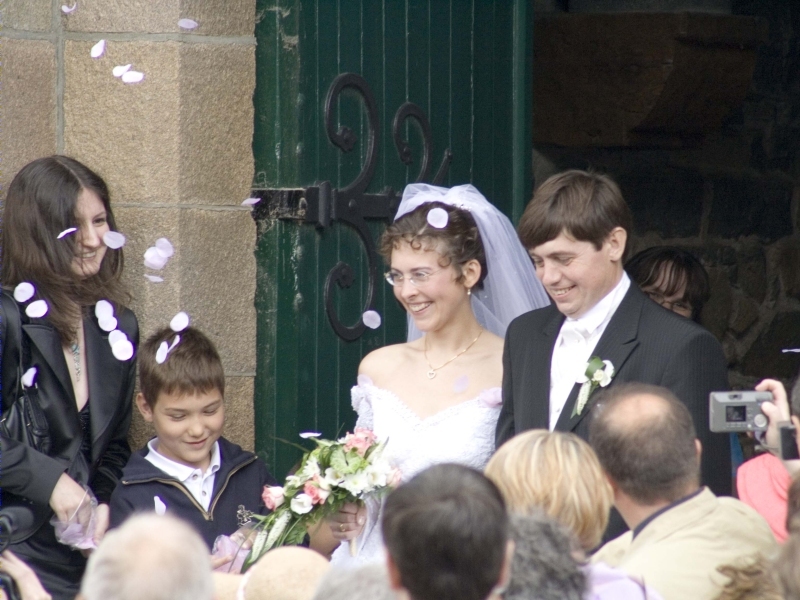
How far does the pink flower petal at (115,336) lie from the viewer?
3318 mm

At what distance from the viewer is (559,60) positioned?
508cm

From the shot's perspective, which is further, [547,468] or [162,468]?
[162,468]

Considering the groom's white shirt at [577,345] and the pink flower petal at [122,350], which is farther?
the pink flower petal at [122,350]

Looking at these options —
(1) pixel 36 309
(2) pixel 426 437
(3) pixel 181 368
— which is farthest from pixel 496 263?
(1) pixel 36 309

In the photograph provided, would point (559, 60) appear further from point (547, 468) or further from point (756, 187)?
point (547, 468)

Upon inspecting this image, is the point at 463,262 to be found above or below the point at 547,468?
above

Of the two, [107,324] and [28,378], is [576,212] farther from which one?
[28,378]

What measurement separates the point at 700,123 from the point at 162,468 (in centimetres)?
286

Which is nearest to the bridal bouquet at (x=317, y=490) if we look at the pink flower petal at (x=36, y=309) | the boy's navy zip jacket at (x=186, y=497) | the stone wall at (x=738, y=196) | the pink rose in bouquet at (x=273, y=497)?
the pink rose in bouquet at (x=273, y=497)

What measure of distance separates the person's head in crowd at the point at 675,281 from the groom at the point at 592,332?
0.97m

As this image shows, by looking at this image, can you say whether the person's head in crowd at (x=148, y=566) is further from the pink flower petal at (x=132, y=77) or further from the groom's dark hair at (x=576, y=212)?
the pink flower petal at (x=132, y=77)

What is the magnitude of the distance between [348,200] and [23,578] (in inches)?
61.3

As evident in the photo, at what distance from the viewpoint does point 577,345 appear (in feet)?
10.2

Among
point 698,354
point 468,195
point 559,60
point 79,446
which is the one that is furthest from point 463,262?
point 559,60
